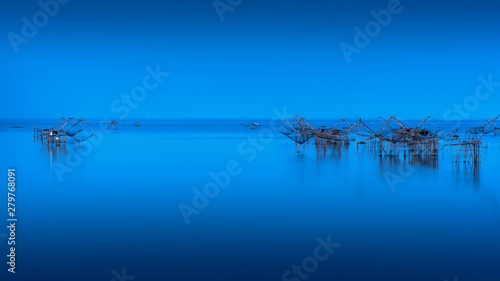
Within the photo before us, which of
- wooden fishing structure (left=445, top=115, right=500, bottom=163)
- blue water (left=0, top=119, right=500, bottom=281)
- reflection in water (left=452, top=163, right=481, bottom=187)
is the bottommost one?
blue water (left=0, top=119, right=500, bottom=281)

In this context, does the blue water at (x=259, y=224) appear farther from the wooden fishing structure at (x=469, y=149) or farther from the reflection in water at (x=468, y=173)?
the wooden fishing structure at (x=469, y=149)

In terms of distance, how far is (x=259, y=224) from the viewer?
6930 mm

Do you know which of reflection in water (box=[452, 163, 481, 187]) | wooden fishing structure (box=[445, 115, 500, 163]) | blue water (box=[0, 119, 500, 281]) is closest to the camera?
blue water (box=[0, 119, 500, 281])

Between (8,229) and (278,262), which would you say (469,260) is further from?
(8,229)

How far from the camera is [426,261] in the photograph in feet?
17.5

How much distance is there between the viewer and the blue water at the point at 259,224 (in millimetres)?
A: 5156

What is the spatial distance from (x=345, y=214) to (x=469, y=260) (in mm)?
2340

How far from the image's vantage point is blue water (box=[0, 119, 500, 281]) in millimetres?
5156

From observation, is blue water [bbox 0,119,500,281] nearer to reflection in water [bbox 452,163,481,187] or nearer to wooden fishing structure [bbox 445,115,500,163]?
reflection in water [bbox 452,163,481,187]

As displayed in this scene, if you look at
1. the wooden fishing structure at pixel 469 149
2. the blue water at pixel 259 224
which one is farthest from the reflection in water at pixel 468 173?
the wooden fishing structure at pixel 469 149

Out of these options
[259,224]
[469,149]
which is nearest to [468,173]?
[469,149]

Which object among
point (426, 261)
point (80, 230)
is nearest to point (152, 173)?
point (80, 230)

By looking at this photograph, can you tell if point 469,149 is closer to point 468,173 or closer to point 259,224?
point 468,173

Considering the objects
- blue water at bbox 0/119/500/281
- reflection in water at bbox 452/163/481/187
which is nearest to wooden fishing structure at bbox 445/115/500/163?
reflection in water at bbox 452/163/481/187
